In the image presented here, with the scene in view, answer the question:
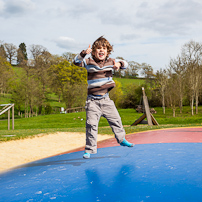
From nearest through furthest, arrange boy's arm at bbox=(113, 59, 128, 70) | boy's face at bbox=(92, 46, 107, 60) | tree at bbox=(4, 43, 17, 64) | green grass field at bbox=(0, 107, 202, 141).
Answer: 1. boy's face at bbox=(92, 46, 107, 60)
2. boy's arm at bbox=(113, 59, 128, 70)
3. green grass field at bbox=(0, 107, 202, 141)
4. tree at bbox=(4, 43, 17, 64)

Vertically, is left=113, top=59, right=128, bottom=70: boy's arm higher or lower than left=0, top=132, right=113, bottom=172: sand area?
higher

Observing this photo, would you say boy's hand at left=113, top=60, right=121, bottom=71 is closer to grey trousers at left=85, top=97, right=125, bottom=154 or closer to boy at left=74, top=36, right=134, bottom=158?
boy at left=74, top=36, right=134, bottom=158

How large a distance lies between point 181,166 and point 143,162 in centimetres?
67

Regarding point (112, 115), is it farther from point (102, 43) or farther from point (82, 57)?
point (102, 43)

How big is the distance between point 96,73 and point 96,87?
0.89 feet

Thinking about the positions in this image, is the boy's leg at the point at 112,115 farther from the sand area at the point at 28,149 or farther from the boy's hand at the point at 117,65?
the sand area at the point at 28,149

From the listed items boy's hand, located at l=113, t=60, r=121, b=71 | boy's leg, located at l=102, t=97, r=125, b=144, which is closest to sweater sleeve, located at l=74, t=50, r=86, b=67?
boy's hand, located at l=113, t=60, r=121, b=71

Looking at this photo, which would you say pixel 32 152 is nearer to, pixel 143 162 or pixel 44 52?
pixel 143 162

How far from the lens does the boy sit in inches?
170

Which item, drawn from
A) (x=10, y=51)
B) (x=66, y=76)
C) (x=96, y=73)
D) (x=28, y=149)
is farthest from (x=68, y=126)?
(x=10, y=51)

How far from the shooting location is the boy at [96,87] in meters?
4.31

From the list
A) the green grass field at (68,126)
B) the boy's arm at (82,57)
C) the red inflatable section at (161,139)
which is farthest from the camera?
the green grass field at (68,126)

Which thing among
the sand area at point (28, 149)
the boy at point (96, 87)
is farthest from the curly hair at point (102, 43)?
the sand area at point (28, 149)

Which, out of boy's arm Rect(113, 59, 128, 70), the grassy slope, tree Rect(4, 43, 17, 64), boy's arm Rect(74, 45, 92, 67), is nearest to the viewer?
boy's arm Rect(74, 45, 92, 67)
